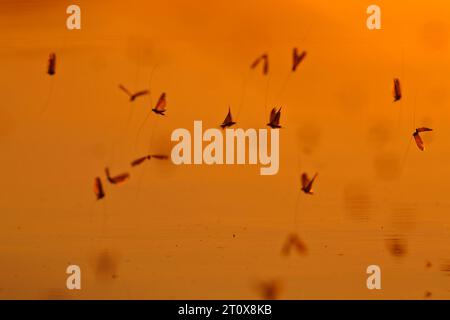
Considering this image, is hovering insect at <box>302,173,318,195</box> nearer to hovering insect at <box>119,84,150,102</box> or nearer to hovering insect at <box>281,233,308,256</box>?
hovering insect at <box>281,233,308,256</box>

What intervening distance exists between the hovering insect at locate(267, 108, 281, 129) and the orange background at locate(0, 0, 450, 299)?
25 mm

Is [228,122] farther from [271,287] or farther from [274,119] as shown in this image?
[271,287]

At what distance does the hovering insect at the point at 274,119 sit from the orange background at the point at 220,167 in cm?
2

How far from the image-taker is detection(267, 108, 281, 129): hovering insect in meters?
1.92

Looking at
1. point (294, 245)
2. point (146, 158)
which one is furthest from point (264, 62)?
point (294, 245)

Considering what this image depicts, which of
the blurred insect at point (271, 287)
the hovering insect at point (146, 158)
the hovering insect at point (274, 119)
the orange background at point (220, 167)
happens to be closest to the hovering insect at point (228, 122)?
the orange background at point (220, 167)

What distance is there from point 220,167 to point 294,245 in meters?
0.38

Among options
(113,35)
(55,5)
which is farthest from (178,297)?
(55,5)

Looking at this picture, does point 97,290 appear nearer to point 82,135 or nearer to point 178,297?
point 178,297

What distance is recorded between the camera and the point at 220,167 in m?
1.95

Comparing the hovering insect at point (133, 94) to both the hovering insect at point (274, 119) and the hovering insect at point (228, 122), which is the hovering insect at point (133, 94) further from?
the hovering insect at point (274, 119)

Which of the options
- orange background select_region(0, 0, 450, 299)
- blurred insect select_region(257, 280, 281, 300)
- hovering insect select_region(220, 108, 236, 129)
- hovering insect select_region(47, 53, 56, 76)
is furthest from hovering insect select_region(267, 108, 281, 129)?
hovering insect select_region(47, 53, 56, 76)

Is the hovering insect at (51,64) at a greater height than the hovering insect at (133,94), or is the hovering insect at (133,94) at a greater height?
the hovering insect at (51,64)

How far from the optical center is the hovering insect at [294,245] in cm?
193
